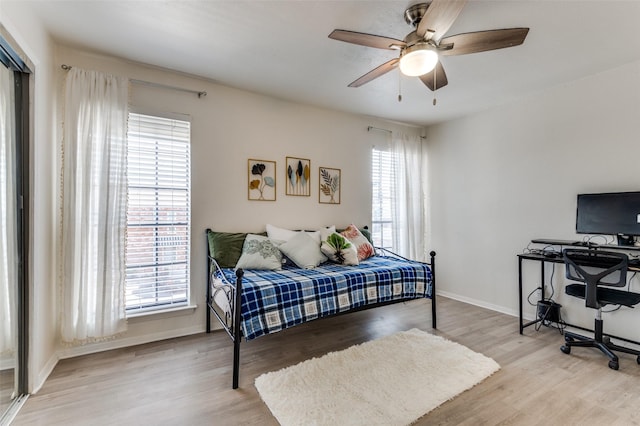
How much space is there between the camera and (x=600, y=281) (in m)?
2.42

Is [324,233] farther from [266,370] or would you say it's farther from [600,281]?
[600,281]

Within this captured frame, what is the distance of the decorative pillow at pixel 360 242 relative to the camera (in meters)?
3.47

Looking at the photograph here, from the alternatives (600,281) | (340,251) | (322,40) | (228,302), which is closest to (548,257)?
(600,281)

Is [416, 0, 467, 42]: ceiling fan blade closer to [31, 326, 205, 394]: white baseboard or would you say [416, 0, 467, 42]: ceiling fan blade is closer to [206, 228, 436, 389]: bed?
[206, 228, 436, 389]: bed

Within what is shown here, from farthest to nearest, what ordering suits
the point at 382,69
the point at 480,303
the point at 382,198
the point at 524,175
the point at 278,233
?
the point at 382,198, the point at 480,303, the point at 524,175, the point at 278,233, the point at 382,69

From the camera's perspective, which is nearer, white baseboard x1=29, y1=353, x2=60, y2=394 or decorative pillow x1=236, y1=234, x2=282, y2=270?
white baseboard x1=29, y1=353, x2=60, y2=394

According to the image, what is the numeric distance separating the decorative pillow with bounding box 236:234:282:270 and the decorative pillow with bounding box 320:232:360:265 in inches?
20.6

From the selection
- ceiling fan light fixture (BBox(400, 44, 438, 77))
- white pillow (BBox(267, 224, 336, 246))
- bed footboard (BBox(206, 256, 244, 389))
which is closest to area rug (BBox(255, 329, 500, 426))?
bed footboard (BBox(206, 256, 244, 389))

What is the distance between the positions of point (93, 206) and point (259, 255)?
4.78 ft

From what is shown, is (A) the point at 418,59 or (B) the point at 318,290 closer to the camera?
(A) the point at 418,59

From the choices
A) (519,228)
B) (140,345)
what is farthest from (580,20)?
(140,345)

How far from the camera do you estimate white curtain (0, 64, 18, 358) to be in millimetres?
1701

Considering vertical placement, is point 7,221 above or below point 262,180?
below

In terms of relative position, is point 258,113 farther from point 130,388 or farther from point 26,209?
point 130,388
